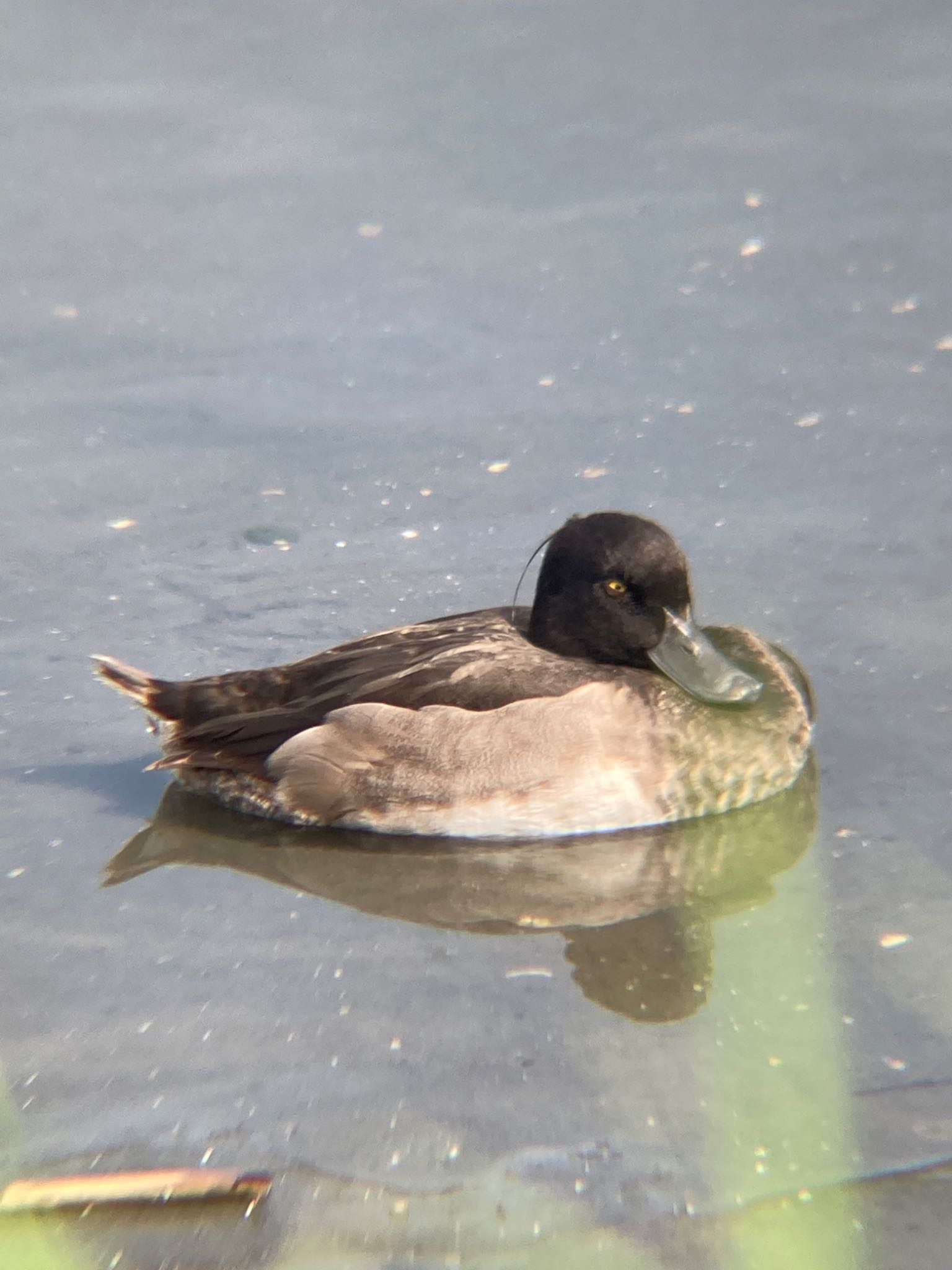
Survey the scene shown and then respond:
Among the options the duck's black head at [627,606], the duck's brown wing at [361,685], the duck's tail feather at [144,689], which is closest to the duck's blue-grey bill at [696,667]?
the duck's black head at [627,606]

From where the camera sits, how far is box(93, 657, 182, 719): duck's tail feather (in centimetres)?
521

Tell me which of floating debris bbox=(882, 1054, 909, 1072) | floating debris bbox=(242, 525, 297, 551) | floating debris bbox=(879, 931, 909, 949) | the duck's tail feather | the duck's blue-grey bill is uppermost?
floating debris bbox=(242, 525, 297, 551)

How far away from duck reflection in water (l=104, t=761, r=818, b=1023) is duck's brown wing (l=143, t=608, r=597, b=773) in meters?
0.25

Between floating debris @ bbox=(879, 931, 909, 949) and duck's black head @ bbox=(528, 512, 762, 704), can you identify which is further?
duck's black head @ bbox=(528, 512, 762, 704)

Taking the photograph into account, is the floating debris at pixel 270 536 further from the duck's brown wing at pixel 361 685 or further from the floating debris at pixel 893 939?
the floating debris at pixel 893 939

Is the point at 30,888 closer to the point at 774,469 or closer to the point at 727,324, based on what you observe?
the point at 774,469

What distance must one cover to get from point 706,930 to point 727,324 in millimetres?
3939

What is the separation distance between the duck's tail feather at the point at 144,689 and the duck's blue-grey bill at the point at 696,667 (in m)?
1.45

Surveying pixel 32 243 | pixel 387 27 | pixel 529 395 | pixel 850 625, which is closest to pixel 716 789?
pixel 850 625

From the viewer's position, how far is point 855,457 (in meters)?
6.86

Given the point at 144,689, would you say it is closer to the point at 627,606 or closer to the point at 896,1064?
the point at 627,606

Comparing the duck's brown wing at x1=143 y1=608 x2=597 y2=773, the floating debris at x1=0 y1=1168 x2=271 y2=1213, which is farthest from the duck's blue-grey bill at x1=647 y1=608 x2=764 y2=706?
the floating debris at x1=0 y1=1168 x2=271 y2=1213

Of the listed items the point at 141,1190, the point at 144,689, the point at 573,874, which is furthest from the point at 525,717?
the point at 141,1190

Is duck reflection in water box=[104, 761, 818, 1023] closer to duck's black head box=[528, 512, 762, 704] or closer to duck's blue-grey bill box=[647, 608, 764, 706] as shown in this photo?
duck's blue-grey bill box=[647, 608, 764, 706]
